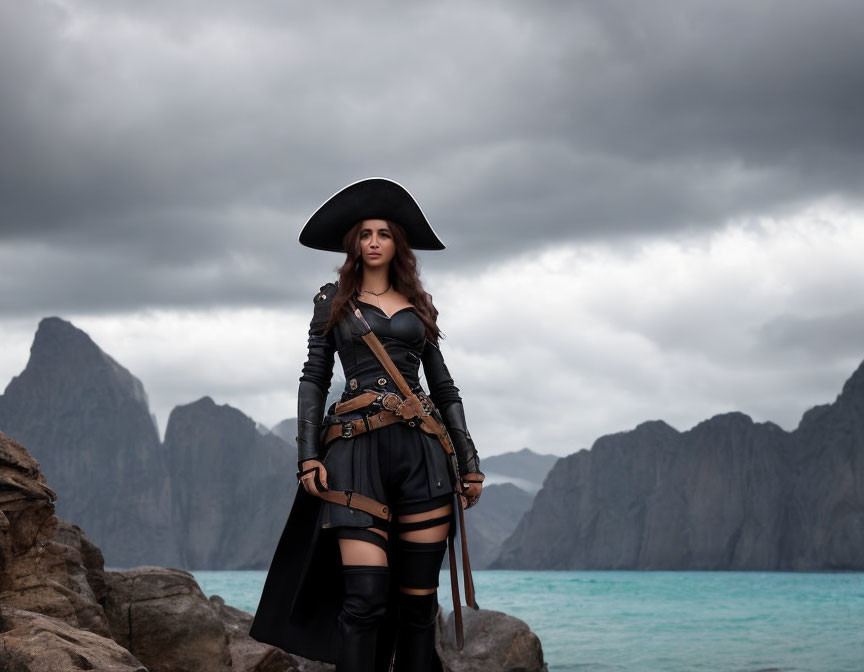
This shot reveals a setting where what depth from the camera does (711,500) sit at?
16312 cm

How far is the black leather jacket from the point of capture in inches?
247

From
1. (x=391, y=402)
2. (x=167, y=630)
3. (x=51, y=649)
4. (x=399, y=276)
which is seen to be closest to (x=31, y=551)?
(x=167, y=630)

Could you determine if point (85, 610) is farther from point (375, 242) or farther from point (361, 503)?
point (375, 242)

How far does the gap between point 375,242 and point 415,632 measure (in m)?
2.37

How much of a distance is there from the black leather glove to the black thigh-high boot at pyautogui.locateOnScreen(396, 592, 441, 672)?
3.43ft

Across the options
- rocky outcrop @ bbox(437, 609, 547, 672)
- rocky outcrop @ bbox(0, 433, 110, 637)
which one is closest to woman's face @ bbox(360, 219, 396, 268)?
rocky outcrop @ bbox(0, 433, 110, 637)

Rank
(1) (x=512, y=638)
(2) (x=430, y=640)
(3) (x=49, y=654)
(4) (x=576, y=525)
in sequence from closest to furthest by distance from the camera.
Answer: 1. (3) (x=49, y=654)
2. (2) (x=430, y=640)
3. (1) (x=512, y=638)
4. (4) (x=576, y=525)

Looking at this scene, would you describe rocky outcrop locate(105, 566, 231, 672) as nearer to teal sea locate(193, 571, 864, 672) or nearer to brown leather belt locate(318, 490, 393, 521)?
brown leather belt locate(318, 490, 393, 521)

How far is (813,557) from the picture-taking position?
146 m

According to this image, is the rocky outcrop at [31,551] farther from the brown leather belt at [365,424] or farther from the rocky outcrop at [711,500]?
the rocky outcrop at [711,500]

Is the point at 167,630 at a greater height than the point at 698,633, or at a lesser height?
greater

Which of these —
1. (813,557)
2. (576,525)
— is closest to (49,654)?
(813,557)

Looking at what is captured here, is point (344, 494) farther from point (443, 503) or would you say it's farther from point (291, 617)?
point (291, 617)

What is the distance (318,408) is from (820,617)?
166 ft
